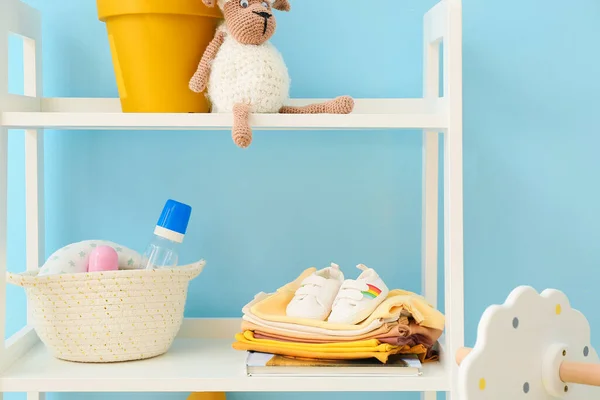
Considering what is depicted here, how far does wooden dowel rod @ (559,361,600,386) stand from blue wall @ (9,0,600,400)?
565 mm

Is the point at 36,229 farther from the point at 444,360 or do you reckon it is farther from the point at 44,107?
the point at 444,360

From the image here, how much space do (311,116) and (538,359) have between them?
1.41ft

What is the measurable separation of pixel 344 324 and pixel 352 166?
40 centimetres

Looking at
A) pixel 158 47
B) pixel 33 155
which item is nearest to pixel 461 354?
pixel 158 47

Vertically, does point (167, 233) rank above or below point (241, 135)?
below

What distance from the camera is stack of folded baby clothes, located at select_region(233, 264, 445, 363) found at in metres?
1.12

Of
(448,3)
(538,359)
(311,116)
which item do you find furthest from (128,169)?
(538,359)

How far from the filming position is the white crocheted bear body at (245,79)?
3.77 ft

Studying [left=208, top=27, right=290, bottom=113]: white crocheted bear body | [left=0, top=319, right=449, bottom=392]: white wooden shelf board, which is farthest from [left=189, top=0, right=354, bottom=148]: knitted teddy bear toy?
[left=0, top=319, right=449, bottom=392]: white wooden shelf board

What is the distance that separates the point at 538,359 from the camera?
91 cm

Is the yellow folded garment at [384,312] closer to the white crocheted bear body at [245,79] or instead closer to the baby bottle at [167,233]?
the baby bottle at [167,233]

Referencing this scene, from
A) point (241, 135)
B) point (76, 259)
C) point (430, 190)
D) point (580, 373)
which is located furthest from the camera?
point (430, 190)

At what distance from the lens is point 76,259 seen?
118 cm

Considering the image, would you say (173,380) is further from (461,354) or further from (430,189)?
(430,189)
